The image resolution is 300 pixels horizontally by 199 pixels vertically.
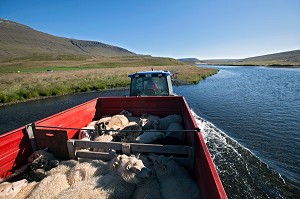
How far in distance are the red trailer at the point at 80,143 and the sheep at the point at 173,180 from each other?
0.17m

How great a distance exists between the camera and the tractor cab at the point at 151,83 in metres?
9.32

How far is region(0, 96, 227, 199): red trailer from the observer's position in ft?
11.2

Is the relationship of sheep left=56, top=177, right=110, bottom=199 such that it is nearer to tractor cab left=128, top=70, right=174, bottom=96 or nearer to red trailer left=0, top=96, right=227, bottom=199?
red trailer left=0, top=96, right=227, bottom=199

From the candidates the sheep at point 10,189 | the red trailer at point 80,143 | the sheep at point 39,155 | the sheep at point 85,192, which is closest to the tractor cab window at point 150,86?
the red trailer at point 80,143

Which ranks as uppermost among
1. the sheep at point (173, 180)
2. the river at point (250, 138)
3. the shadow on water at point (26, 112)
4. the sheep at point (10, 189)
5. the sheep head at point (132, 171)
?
the sheep head at point (132, 171)

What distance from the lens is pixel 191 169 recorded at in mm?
4422

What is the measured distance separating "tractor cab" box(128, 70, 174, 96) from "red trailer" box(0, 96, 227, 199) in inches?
51.1

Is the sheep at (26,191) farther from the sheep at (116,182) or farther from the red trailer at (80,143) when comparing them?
the red trailer at (80,143)

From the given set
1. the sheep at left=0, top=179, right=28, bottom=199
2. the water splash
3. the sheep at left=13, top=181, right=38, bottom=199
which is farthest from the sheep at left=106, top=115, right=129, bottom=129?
the water splash

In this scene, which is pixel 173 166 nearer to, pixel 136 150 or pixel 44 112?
pixel 136 150

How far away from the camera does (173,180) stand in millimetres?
3861

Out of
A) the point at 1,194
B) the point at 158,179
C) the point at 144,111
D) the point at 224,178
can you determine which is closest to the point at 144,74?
the point at 144,111

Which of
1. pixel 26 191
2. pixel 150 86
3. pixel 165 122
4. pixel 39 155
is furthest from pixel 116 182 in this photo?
pixel 150 86

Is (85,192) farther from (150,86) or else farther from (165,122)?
(150,86)
